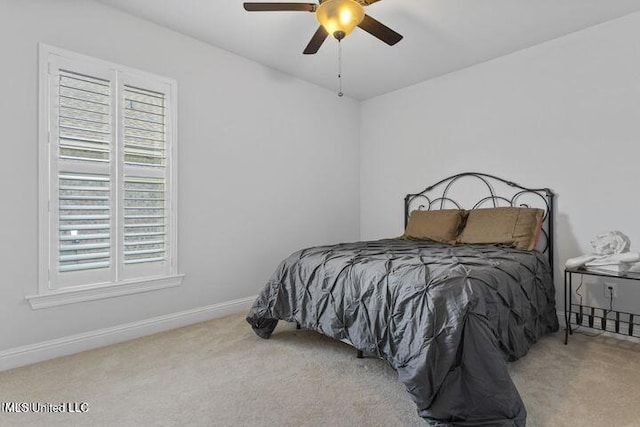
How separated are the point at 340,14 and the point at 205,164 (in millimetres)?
1755

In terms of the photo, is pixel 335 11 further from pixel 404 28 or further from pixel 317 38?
pixel 404 28

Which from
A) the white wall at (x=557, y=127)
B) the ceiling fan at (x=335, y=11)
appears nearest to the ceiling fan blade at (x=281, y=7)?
the ceiling fan at (x=335, y=11)

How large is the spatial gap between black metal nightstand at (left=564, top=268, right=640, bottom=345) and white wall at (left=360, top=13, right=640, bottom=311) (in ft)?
0.46

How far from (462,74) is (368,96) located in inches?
47.0

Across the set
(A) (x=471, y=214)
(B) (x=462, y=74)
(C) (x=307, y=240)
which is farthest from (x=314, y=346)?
(B) (x=462, y=74)

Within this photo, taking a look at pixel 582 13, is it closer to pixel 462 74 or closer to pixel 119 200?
pixel 462 74

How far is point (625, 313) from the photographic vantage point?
246 cm

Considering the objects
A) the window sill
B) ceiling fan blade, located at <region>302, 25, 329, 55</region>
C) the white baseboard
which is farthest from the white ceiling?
the white baseboard

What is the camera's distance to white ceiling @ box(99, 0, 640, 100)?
248 cm

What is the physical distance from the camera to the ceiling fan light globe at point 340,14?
6.05 feet

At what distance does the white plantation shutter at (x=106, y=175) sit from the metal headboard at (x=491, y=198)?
104 inches

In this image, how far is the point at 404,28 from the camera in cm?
274

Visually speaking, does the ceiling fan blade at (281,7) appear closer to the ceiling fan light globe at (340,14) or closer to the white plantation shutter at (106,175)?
the ceiling fan light globe at (340,14)

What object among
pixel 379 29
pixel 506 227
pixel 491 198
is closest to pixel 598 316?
pixel 506 227
